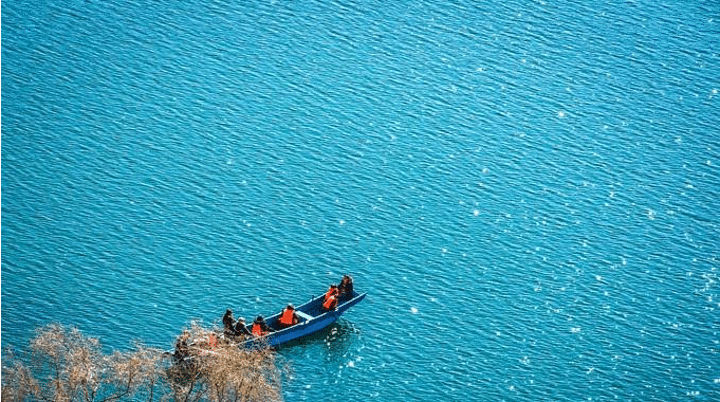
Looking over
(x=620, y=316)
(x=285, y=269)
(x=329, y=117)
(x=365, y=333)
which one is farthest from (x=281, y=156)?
(x=620, y=316)

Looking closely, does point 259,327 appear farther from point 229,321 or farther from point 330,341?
point 330,341

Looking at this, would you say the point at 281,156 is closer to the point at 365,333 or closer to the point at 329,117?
the point at 329,117

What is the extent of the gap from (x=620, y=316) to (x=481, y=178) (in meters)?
15.4

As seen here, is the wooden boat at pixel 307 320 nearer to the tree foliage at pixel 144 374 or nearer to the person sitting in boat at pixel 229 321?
the person sitting in boat at pixel 229 321

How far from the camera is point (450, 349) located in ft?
237

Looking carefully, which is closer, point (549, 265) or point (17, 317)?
point (17, 317)

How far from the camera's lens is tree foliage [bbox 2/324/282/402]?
56.1 meters

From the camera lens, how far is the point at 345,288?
73438 millimetres

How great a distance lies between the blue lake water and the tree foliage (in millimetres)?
5132

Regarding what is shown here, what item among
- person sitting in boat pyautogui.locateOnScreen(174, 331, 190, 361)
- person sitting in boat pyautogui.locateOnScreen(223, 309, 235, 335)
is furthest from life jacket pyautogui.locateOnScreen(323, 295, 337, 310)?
person sitting in boat pyautogui.locateOnScreen(174, 331, 190, 361)

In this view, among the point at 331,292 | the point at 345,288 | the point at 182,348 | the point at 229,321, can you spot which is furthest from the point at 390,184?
the point at 182,348

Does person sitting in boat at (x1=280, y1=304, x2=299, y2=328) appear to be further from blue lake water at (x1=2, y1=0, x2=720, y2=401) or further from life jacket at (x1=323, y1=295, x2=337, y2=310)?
life jacket at (x1=323, y1=295, x2=337, y2=310)

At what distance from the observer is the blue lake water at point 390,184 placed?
7238 centimetres

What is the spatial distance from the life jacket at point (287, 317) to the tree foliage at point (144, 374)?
614 centimetres
